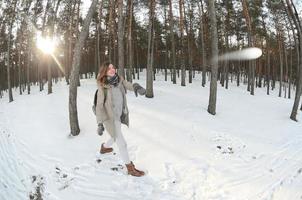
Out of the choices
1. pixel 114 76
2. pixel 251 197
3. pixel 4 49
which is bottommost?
pixel 251 197

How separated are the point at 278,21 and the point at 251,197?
2917cm

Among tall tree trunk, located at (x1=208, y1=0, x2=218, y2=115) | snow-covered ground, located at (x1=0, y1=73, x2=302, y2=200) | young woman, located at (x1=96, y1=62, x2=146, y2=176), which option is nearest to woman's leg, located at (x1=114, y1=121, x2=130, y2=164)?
young woman, located at (x1=96, y1=62, x2=146, y2=176)

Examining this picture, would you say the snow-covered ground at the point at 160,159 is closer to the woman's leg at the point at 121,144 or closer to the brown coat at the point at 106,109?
the woman's leg at the point at 121,144

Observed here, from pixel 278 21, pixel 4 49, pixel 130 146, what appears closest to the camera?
pixel 130 146

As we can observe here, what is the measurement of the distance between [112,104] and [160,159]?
1871 mm

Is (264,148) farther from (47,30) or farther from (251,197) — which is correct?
(47,30)

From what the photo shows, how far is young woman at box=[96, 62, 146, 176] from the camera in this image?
22.9 ft

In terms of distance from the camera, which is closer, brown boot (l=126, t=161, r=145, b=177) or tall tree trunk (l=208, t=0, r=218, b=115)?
brown boot (l=126, t=161, r=145, b=177)

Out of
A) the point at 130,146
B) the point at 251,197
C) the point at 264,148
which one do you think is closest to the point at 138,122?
the point at 130,146

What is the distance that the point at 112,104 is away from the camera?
7.02 metres

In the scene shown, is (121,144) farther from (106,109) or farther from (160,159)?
(160,159)

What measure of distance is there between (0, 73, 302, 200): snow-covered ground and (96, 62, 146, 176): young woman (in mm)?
545

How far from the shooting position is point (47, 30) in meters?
35.9

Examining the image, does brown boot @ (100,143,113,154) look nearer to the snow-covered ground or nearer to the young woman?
the snow-covered ground
